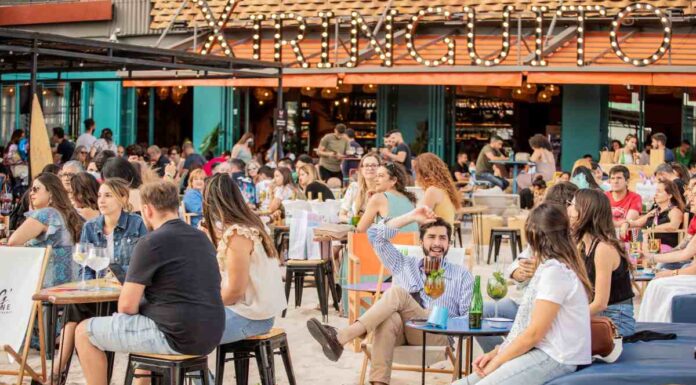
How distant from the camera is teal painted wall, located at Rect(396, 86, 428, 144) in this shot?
23730 millimetres

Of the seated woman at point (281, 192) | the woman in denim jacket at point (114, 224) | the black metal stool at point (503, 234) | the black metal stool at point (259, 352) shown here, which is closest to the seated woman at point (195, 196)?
the seated woman at point (281, 192)

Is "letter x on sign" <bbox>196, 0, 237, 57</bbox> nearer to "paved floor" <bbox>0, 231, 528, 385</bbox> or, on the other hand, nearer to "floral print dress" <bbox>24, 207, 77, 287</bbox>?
"paved floor" <bbox>0, 231, 528, 385</bbox>

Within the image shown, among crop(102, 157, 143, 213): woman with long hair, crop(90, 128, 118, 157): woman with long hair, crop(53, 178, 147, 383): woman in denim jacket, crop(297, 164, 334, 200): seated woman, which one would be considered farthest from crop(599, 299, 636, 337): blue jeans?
crop(90, 128, 118, 157): woman with long hair

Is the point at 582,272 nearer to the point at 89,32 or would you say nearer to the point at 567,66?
the point at 567,66

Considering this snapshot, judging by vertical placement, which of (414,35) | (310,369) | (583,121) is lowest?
(310,369)

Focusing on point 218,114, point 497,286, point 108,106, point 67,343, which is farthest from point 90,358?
point 108,106

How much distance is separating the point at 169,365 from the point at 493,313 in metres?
2.22

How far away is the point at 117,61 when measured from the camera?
15.4 metres

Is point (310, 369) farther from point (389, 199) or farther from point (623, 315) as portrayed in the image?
point (623, 315)

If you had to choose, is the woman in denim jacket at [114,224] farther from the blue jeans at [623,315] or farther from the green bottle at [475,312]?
the blue jeans at [623,315]

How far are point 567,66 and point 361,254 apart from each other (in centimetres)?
1119

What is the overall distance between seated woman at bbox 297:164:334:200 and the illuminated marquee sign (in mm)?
6484

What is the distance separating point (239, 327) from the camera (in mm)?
6652

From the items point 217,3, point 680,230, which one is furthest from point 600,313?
point 217,3
